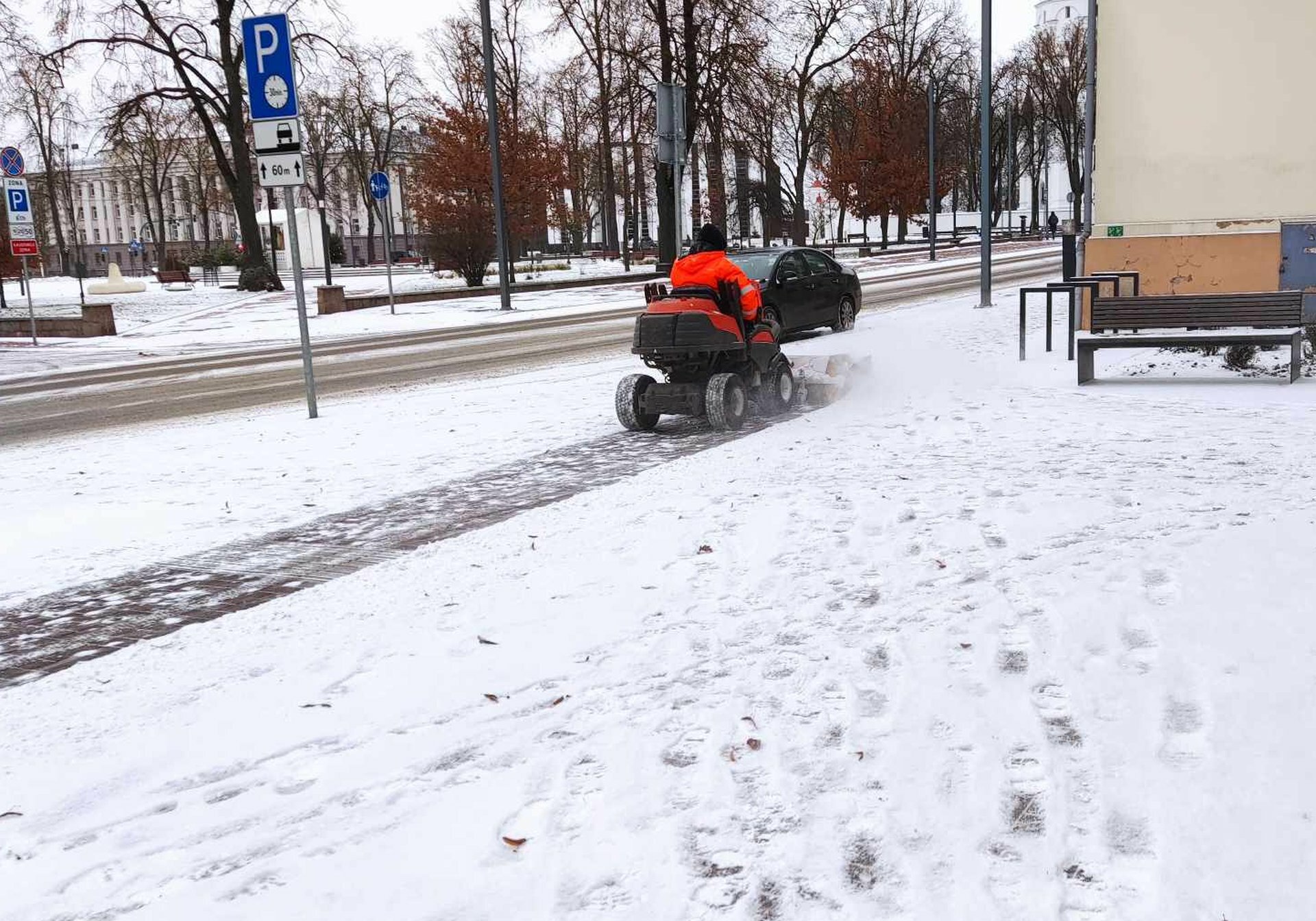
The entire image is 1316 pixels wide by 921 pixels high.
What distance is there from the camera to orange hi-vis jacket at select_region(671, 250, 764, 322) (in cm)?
925

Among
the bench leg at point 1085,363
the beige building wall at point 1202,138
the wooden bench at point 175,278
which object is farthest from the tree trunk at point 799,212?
the bench leg at point 1085,363

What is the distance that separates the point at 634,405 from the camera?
967cm

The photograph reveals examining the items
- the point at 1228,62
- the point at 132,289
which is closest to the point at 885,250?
the point at 132,289

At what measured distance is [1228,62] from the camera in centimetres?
1327

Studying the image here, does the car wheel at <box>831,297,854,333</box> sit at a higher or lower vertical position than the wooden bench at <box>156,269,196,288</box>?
lower

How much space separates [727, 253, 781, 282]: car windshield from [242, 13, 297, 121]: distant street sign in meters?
8.65

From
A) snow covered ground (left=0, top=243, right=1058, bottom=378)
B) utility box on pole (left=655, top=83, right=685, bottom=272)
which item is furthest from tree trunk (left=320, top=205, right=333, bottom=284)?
utility box on pole (left=655, top=83, right=685, bottom=272)

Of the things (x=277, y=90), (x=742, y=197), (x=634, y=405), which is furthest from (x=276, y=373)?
(x=742, y=197)

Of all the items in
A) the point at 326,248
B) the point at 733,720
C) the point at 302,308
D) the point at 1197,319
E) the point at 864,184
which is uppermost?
the point at 864,184

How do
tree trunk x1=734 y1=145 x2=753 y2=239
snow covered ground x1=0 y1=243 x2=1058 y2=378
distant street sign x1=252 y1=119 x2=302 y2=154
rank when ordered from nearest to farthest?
distant street sign x1=252 y1=119 x2=302 y2=154, snow covered ground x1=0 y1=243 x2=1058 y2=378, tree trunk x1=734 y1=145 x2=753 y2=239

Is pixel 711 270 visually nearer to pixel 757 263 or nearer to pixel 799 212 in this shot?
pixel 757 263

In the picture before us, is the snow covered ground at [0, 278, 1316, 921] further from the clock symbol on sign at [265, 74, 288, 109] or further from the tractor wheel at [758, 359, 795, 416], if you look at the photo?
the clock symbol on sign at [265, 74, 288, 109]

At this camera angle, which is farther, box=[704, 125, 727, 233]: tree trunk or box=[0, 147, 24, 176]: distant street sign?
box=[704, 125, 727, 233]: tree trunk

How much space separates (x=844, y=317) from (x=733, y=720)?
15.8m
